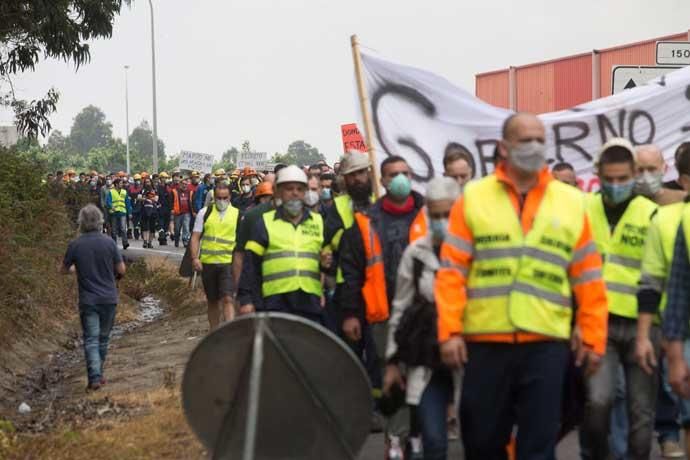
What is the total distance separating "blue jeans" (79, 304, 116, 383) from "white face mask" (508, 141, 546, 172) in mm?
8901

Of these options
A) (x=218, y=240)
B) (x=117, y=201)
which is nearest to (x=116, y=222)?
(x=117, y=201)

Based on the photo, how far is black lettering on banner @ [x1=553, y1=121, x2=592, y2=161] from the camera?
11250 mm

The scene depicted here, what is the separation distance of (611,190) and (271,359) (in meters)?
2.14

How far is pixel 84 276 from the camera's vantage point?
14.7 metres

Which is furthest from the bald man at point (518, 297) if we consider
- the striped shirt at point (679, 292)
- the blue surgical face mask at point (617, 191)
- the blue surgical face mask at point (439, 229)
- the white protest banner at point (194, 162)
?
the white protest banner at point (194, 162)

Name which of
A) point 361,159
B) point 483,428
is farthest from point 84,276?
point 483,428

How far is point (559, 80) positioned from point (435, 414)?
1281 inches

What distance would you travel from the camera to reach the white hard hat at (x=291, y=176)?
10469 mm

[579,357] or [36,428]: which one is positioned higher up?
[579,357]

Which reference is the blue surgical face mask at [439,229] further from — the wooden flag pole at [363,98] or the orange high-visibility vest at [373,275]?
the wooden flag pole at [363,98]

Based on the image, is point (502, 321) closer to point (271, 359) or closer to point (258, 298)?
point (271, 359)

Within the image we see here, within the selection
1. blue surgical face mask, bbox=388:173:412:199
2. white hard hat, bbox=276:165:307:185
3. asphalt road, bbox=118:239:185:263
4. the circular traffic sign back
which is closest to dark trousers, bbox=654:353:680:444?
blue surgical face mask, bbox=388:173:412:199

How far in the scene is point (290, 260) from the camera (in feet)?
33.8

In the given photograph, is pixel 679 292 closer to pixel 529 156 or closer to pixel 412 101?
pixel 529 156
